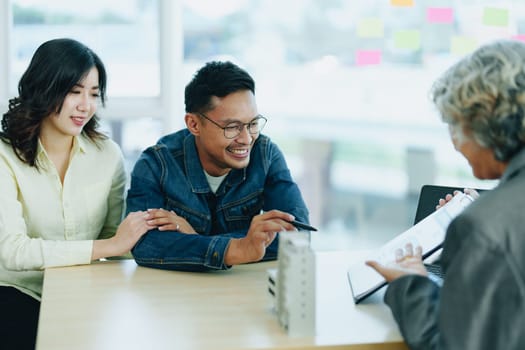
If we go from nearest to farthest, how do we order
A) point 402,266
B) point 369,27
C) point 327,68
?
point 402,266 → point 369,27 → point 327,68

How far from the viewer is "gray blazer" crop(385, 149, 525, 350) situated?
47.4 inches

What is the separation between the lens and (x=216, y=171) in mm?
2258

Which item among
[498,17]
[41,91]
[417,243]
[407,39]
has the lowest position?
[417,243]

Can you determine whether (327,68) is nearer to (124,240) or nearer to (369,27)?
(369,27)

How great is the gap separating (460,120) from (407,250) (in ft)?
1.35

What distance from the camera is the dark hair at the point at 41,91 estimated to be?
2.18 metres

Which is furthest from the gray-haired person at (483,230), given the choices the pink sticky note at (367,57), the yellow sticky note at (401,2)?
the pink sticky note at (367,57)

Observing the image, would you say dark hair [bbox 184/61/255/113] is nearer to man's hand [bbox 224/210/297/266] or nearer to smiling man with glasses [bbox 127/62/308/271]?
smiling man with glasses [bbox 127/62/308/271]

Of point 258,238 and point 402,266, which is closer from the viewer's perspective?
point 402,266

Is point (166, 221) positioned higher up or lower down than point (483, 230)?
lower down

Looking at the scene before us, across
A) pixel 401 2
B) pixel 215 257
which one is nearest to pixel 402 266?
pixel 215 257

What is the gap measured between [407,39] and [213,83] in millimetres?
2519

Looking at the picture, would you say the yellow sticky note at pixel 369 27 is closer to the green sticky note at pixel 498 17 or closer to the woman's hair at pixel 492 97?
the green sticky note at pixel 498 17

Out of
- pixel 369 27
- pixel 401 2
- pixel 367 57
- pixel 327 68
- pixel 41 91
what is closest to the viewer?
pixel 41 91
